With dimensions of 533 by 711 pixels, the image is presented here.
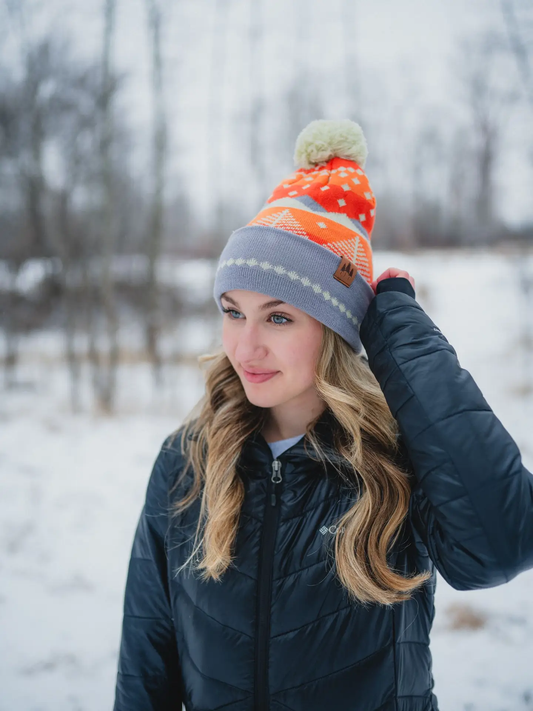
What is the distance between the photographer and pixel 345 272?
1.35 m

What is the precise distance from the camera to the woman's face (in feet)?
4.18

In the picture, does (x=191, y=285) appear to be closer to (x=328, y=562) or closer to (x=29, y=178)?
(x=29, y=178)

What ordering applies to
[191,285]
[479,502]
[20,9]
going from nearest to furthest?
1. [479,502]
2. [20,9]
3. [191,285]

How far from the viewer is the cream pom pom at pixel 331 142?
1.49 m

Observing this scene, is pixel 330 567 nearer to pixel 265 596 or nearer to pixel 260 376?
pixel 265 596

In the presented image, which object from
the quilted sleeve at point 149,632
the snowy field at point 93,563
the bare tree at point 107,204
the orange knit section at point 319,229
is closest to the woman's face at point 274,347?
the orange knit section at point 319,229

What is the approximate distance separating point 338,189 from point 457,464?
2.88 ft

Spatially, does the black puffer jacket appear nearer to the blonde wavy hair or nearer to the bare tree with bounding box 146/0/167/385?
the blonde wavy hair

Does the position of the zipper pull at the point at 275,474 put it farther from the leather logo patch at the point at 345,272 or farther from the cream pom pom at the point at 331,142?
the cream pom pom at the point at 331,142

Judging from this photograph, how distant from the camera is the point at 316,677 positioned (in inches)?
44.6

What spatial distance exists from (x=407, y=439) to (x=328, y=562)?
0.40 m

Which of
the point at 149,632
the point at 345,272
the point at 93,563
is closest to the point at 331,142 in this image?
the point at 345,272

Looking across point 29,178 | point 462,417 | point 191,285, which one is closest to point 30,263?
point 29,178

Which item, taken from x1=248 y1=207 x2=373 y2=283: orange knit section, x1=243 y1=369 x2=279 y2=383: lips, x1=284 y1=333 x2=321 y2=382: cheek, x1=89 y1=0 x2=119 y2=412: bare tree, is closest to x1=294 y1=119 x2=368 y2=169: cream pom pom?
x1=248 y1=207 x2=373 y2=283: orange knit section
